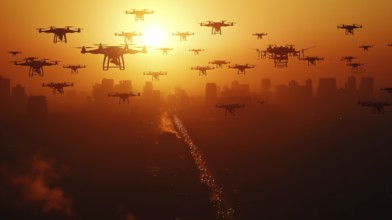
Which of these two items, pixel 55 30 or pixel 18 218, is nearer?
pixel 55 30

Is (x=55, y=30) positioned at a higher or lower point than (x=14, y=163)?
higher

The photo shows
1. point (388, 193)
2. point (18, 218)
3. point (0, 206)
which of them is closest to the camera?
point (18, 218)

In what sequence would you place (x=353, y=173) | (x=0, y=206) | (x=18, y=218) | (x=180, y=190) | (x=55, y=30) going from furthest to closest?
(x=353, y=173)
(x=180, y=190)
(x=0, y=206)
(x=18, y=218)
(x=55, y=30)

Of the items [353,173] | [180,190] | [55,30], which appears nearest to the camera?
[55,30]

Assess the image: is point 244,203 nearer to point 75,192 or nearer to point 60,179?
point 75,192

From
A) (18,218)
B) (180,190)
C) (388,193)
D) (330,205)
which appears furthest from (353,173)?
(18,218)

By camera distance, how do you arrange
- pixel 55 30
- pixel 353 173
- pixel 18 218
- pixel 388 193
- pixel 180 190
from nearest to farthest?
pixel 55 30 → pixel 18 218 → pixel 388 193 → pixel 180 190 → pixel 353 173

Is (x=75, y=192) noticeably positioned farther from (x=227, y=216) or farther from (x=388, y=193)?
(x=388, y=193)

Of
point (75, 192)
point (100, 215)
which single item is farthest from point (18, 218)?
point (75, 192)

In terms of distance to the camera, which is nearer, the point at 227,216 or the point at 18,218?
the point at 18,218
